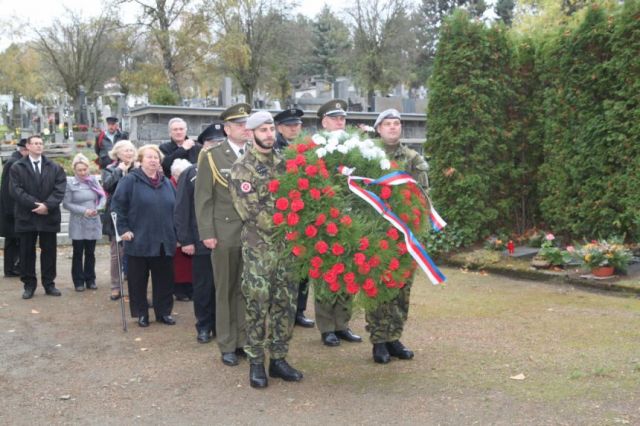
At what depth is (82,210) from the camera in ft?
29.0

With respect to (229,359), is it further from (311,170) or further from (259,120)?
(259,120)

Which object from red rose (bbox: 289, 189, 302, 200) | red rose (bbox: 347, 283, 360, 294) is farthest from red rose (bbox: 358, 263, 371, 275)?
red rose (bbox: 289, 189, 302, 200)

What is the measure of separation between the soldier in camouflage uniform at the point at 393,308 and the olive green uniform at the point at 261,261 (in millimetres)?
731

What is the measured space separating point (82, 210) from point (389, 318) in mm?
5001

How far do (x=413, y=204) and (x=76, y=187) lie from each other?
5.44 meters

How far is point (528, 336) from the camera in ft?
20.4

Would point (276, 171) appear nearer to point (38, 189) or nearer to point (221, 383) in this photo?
point (221, 383)

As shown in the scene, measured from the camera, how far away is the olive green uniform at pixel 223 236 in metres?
5.65

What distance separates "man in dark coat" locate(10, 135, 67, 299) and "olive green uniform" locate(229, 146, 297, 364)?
4.30 metres

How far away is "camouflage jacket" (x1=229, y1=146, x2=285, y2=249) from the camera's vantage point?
507 centimetres

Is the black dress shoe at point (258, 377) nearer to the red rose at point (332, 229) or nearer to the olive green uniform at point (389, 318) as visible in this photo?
the olive green uniform at point (389, 318)

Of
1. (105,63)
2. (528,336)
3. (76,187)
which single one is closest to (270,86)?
(105,63)

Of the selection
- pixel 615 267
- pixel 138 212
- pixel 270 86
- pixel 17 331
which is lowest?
pixel 17 331

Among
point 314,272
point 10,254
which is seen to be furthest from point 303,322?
point 10,254
